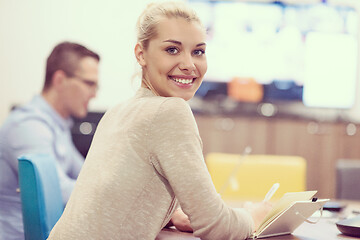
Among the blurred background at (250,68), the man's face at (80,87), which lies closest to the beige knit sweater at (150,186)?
the man's face at (80,87)

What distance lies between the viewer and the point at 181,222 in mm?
1426

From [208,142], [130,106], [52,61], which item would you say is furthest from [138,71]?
[208,142]

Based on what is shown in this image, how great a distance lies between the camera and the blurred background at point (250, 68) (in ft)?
14.6

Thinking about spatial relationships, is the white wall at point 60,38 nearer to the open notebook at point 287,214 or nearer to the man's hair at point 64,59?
the man's hair at point 64,59

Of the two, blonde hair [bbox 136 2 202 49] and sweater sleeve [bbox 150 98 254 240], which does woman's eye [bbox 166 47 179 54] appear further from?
sweater sleeve [bbox 150 98 254 240]

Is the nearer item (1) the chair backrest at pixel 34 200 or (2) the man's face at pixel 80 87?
(1) the chair backrest at pixel 34 200

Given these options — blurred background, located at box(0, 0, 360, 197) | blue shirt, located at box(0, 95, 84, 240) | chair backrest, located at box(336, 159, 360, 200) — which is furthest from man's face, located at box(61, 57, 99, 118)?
chair backrest, located at box(336, 159, 360, 200)

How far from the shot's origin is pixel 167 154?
119 centimetres

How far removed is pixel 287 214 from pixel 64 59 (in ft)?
7.06

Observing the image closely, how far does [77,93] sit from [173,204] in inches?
79.7

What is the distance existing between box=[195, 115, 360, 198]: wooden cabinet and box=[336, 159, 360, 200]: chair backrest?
1574mm

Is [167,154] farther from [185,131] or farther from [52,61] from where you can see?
[52,61]

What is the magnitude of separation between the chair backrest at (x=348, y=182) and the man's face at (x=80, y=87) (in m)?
1.59

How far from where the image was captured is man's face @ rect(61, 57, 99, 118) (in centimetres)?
308
